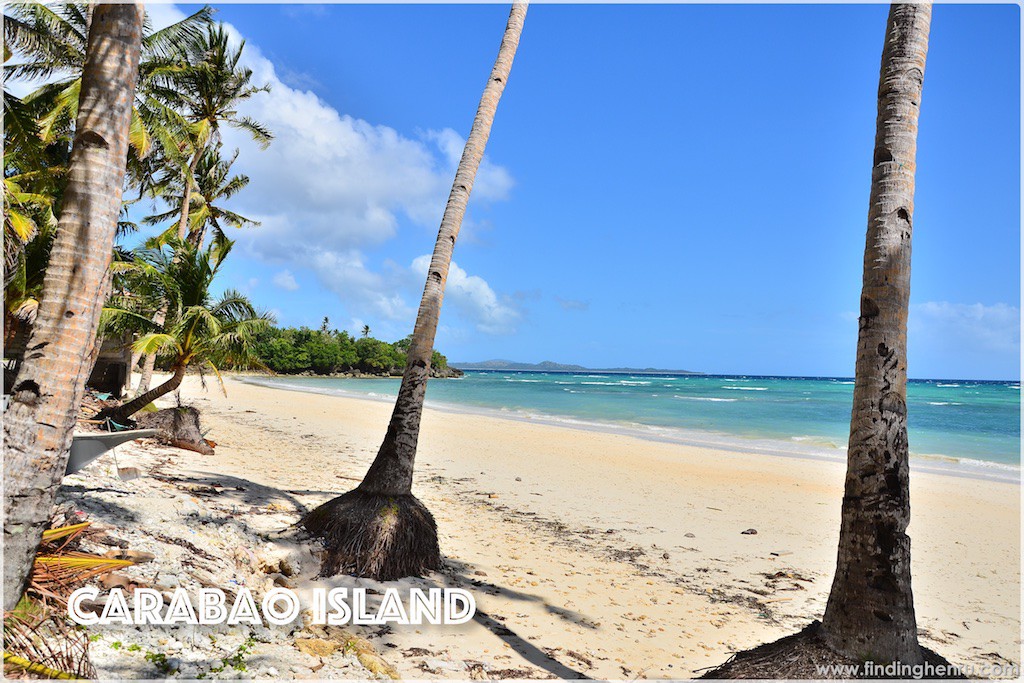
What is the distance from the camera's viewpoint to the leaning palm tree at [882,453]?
3.11 metres

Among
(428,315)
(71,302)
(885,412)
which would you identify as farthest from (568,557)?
(71,302)

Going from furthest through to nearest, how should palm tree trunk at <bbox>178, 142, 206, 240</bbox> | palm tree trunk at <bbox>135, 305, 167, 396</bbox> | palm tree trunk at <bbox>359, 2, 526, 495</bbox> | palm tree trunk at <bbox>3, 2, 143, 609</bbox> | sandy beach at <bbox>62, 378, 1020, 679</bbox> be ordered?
palm tree trunk at <bbox>178, 142, 206, 240</bbox>
palm tree trunk at <bbox>135, 305, 167, 396</bbox>
palm tree trunk at <bbox>359, 2, 526, 495</bbox>
sandy beach at <bbox>62, 378, 1020, 679</bbox>
palm tree trunk at <bbox>3, 2, 143, 609</bbox>

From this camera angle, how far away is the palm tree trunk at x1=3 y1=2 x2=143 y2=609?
2.91 m

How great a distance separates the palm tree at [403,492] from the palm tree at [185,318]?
5.99 meters

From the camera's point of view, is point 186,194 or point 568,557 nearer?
point 568,557

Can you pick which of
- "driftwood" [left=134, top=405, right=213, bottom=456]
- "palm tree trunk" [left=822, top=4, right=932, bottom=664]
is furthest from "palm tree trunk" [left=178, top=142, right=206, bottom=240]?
"palm tree trunk" [left=822, top=4, right=932, bottom=664]

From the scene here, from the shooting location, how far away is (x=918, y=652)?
312cm

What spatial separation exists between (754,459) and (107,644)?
48.9 ft

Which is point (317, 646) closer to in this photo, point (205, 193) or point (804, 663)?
point (804, 663)

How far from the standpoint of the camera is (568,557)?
6.35 metres

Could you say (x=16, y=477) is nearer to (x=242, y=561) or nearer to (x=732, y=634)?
(x=242, y=561)

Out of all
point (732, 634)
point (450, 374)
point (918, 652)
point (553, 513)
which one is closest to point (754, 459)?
point (553, 513)

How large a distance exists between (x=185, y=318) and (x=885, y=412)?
10.3 meters

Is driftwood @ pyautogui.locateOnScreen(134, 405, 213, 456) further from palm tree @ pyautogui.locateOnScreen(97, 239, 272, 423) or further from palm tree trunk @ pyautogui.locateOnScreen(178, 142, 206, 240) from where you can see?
palm tree trunk @ pyautogui.locateOnScreen(178, 142, 206, 240)
